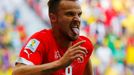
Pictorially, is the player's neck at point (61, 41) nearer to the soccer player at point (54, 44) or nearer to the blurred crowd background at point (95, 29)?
the soccer player at point (54, 44)

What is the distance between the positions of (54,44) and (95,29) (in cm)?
168

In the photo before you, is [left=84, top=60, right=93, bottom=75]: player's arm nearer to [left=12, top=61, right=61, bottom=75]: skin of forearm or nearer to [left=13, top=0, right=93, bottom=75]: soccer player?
[left=13, top=0, right=93, bottom=75]: soccer player

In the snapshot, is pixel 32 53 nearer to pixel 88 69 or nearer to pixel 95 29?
pixel 88 69

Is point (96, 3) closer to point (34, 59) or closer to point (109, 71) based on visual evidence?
point (109, 71)

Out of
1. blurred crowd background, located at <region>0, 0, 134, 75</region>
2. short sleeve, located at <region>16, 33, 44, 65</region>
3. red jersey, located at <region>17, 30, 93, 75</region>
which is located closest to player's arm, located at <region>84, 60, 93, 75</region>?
red jersey, located at <region>17, 30, 93, 75</region>

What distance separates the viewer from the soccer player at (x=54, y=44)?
1382mm

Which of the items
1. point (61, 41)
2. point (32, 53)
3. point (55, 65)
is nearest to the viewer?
point (55, 65)

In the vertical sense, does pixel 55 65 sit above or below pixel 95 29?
above

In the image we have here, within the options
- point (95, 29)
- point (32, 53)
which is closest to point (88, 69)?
point (32, 53)

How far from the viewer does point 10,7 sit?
293 cm

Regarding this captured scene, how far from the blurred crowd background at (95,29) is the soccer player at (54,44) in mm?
1373

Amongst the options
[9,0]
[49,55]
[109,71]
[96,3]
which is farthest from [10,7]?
[49,55]

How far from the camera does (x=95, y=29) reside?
3189 millimetres

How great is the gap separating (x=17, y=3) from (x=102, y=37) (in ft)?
2.42
